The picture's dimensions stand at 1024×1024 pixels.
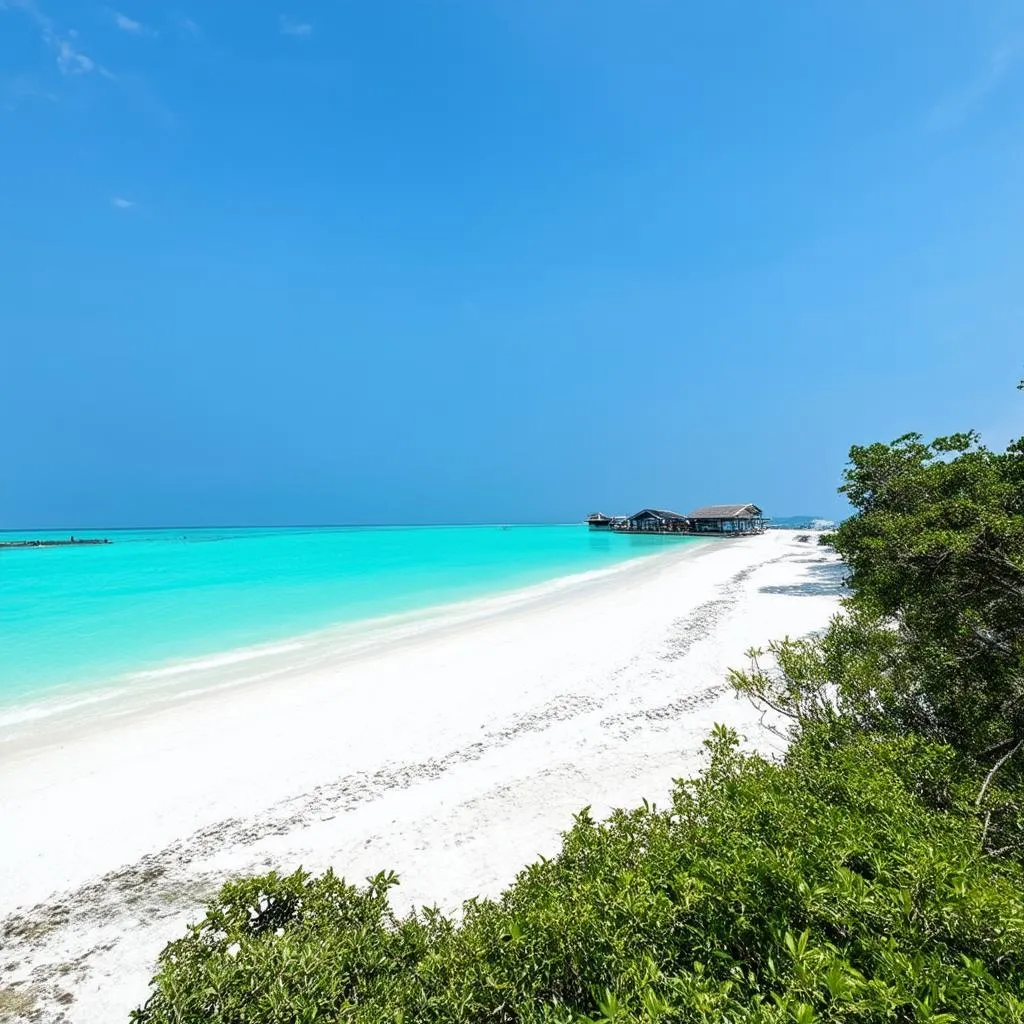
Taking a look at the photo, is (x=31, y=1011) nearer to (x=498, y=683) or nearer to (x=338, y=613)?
(x=498, y=683)

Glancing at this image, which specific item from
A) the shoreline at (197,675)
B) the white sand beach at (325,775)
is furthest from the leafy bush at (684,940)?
the shoreline at (197,675)

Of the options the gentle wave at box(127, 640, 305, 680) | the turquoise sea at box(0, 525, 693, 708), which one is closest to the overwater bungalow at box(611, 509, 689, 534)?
the turquoise sea at box(0, 525, 693, 708)

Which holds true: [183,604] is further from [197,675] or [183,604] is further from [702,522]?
[702,522]

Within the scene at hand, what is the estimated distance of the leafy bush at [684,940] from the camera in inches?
73.5

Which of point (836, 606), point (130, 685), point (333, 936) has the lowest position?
point (836, 606)

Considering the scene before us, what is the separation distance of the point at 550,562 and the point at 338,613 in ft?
78.6

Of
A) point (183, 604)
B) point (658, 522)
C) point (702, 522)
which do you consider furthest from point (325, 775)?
point (658, 522)

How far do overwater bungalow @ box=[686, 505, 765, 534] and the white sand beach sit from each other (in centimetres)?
5993

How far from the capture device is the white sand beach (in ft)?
16.1

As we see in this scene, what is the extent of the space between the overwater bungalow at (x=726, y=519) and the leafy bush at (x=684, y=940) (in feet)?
238

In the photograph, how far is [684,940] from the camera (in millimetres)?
2311

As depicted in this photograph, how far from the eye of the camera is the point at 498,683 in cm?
1095

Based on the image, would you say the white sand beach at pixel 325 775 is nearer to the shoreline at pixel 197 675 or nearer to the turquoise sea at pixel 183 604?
the shoreline at pixel 197 675

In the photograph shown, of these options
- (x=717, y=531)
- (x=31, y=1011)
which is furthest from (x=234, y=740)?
(x=717, y=531)
